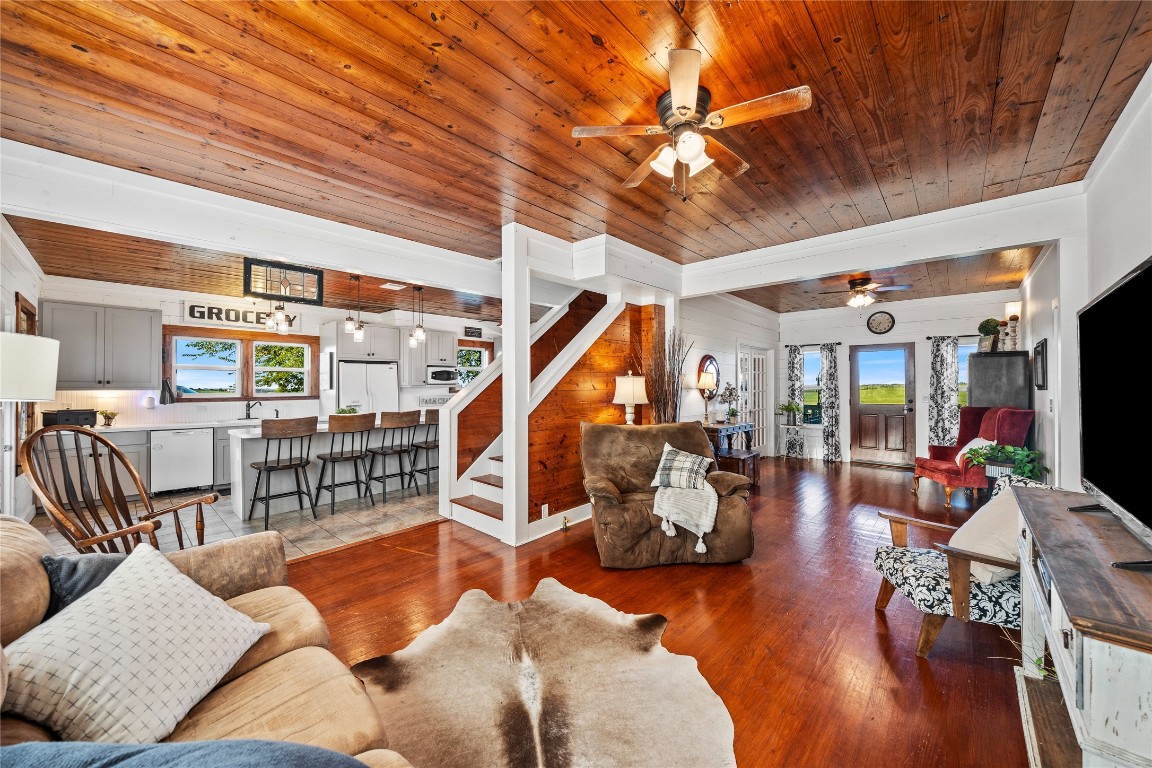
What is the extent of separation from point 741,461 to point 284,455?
5156mm

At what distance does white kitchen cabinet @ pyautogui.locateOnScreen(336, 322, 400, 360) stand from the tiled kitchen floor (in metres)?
2.48

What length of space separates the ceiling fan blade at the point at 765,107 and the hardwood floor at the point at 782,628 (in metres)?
2.41

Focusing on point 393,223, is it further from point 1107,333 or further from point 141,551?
point 1107,333

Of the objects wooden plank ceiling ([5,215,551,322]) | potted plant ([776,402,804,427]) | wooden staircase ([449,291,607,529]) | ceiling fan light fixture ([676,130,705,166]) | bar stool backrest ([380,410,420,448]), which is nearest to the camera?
ceiling fan light fixture ([676,130,705,166])

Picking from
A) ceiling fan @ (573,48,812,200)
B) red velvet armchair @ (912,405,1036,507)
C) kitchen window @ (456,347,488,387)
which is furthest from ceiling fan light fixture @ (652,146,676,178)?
kitchen window @ (456,347,488,387)

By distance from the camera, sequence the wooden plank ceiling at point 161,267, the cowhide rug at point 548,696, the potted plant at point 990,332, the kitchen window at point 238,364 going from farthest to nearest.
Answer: the kitchen window at point 238,364 → the potted plant at point 990,332 → the wooden plank ceiling at point 161,267 → the cowhide rug at point 548,696

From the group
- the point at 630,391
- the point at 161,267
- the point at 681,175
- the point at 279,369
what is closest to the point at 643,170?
the point at 681,175

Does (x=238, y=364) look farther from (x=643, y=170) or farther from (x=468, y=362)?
(x=643, y=170)

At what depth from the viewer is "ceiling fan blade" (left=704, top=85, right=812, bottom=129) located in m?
1.71

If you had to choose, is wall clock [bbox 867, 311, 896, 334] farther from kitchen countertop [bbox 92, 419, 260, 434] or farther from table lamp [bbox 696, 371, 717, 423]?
kitchen countertop [bbox 92, 419, 260, 434]

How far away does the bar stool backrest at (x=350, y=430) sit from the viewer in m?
4.65

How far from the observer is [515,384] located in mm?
3754

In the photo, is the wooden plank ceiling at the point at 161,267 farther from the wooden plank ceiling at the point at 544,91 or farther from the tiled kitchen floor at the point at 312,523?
the tiled kitchen floor at the point at 312,523

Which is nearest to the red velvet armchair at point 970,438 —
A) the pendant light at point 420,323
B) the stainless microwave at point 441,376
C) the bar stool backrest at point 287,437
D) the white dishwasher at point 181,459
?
the pendant light at point 420,323
